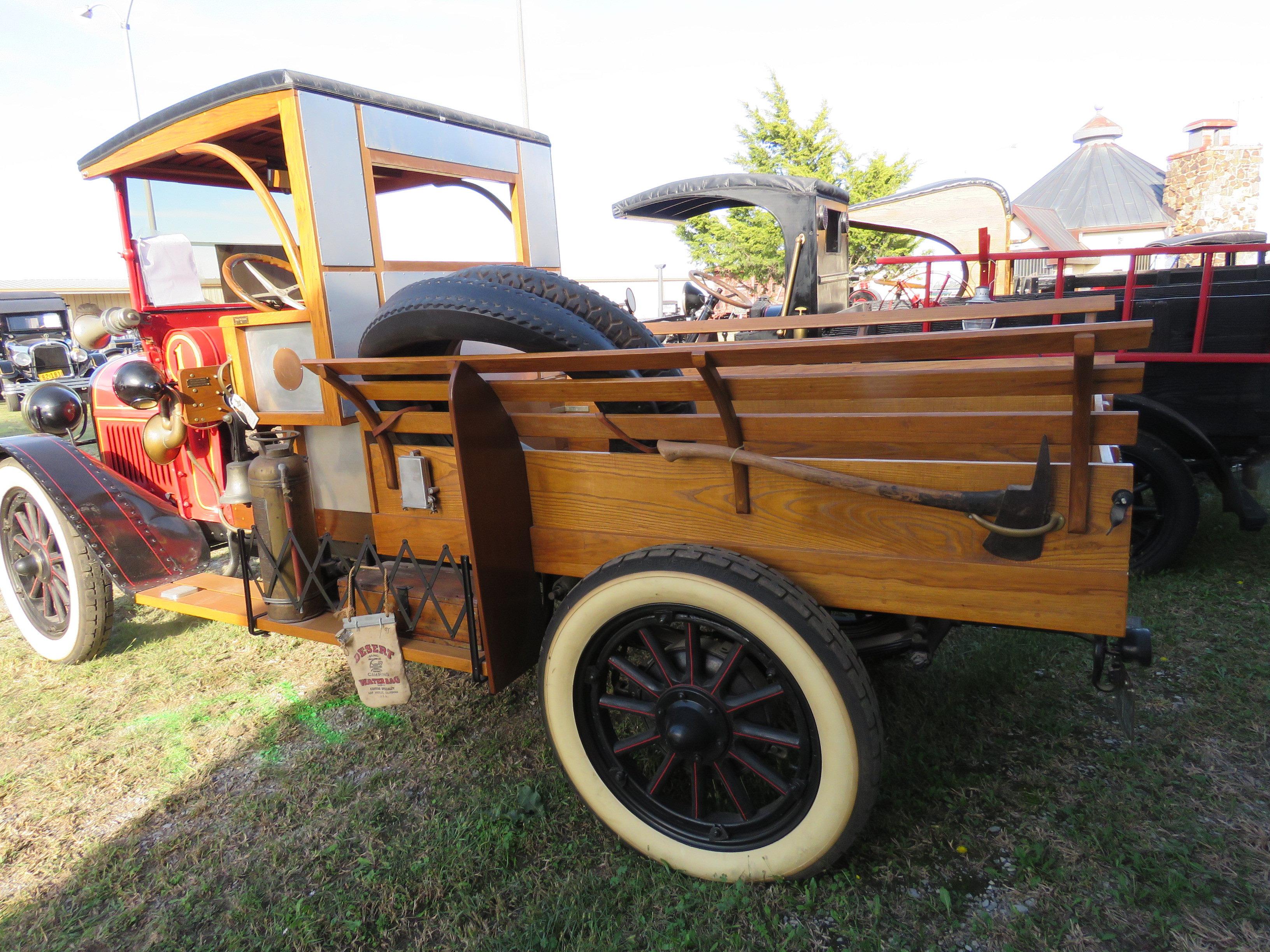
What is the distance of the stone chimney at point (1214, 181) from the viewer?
23.9 meters

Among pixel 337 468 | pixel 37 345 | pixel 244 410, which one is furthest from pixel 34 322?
pixel 337 468

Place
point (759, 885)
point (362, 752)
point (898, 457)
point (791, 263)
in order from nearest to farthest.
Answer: point (898, 457) → point (759, 885) → point (362, 752) → point (791, 263)

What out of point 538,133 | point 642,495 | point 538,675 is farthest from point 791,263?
point 538,675

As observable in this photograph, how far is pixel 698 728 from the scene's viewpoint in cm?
178

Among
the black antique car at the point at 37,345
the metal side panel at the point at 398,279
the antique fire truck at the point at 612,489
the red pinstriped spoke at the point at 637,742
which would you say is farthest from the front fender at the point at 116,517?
the black antique car at the point at 37,345

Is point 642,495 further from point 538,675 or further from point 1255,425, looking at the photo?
point 1255,425

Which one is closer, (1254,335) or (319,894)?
(319,894)

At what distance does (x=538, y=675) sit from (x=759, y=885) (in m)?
0.75

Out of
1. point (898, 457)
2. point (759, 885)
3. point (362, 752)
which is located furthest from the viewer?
point (362, 752)

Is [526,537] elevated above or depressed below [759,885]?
above

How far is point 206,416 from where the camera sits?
9.43 feet

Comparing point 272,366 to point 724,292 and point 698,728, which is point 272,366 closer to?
point 698,728

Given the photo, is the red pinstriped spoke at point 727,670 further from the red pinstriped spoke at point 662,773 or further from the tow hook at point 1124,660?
the tow hook at point 1124,660

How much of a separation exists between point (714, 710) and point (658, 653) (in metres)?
0.19
